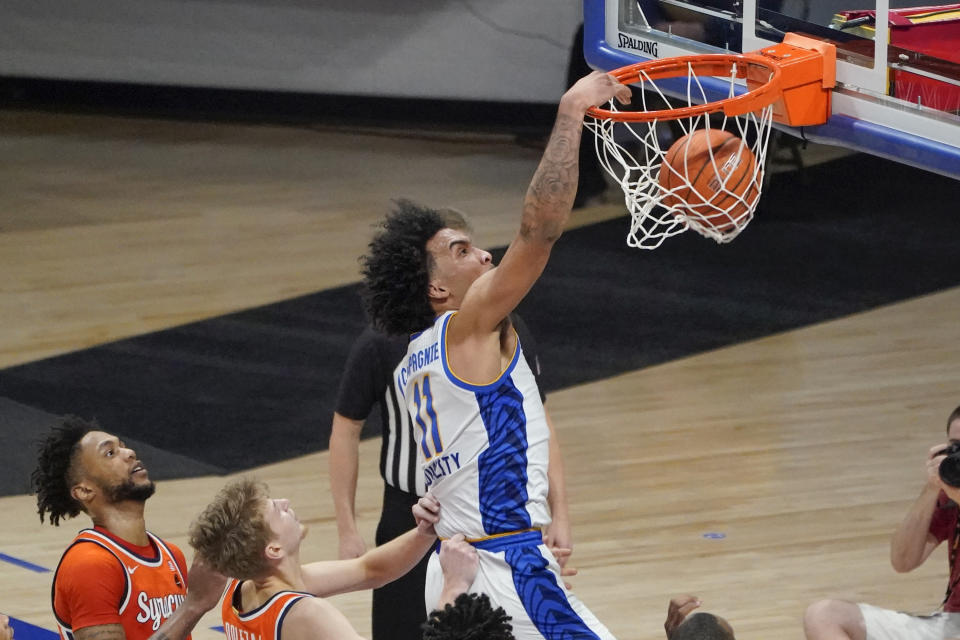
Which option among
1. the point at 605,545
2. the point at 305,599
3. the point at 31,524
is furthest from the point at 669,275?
the point at 305,599

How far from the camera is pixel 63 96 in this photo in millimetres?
14805

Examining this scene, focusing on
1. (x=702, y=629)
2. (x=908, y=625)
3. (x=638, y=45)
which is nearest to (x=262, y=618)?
(x=702, y=629)

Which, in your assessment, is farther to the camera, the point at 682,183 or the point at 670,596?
the point at 670,596

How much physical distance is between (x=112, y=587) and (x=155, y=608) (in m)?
0.14

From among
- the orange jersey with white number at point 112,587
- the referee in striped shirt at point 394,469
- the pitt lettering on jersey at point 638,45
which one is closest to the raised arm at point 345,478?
the referee in striped shirt at point 394,469

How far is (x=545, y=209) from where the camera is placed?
3.16 metres

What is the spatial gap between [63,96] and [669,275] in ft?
25.5

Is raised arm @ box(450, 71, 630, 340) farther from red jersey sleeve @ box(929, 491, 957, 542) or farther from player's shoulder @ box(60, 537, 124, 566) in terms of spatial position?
red jersey sleeve @ box(929, 491, 957, 542)

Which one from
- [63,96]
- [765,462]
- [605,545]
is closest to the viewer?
[605,545]

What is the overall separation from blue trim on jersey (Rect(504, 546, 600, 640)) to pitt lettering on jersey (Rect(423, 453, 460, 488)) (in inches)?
9.1

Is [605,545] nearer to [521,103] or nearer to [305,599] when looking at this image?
[305,599]

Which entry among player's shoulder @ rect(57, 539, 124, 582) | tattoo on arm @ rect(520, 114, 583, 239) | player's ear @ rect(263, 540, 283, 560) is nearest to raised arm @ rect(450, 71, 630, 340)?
tattoo on arm @ rect(520, 114, 583, 239)

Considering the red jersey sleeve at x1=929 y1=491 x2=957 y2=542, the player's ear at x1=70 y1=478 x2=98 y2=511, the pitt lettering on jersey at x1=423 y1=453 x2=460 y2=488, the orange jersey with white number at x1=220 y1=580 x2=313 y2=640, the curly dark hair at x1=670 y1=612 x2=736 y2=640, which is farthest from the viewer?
the red jersey sleeve at x1=929 y1=491 x2=957 y2=542

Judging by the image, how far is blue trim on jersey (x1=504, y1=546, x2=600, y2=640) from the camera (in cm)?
328
